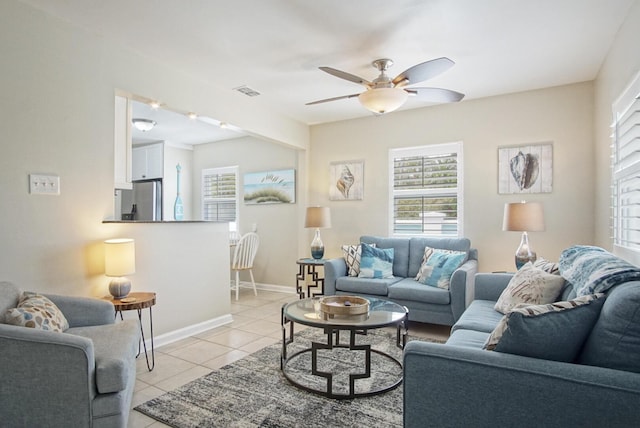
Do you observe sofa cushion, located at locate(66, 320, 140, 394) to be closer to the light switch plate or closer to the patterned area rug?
the patterned area rug

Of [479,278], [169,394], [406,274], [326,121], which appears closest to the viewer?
[169,394]

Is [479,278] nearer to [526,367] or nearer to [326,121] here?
[526,367]

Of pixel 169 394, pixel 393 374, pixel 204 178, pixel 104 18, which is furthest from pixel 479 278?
pixel 204 178

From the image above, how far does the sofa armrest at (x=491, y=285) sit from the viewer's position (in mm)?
2998

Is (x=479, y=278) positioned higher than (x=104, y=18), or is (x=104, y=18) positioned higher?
(x=104, y=18)

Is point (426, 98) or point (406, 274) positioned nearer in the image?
point (426, 98)

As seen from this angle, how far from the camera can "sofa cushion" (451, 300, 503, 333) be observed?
231 centimetres

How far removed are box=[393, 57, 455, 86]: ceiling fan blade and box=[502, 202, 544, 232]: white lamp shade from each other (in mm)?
1671

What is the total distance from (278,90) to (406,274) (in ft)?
8.31

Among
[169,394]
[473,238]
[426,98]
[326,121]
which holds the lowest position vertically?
[169,394]

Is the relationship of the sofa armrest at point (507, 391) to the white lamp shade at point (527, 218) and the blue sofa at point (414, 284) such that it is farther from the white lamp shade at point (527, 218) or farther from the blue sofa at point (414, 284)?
the white lamp shade at point (527, 218)

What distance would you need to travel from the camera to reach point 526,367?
1.29 meters

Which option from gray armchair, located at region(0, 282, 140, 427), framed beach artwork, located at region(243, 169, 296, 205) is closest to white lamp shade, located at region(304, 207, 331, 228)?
framed beach artwork, located at region(243, 169, 296, 205)

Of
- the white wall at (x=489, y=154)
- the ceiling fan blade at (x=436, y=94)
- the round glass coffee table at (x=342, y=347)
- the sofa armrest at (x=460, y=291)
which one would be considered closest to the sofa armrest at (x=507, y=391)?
the round glass coffee table at (x=342, y=347)
